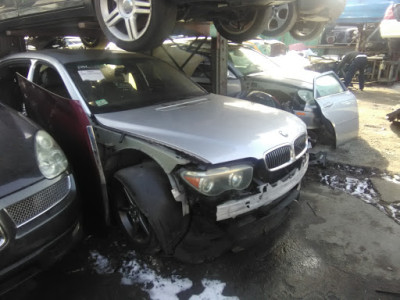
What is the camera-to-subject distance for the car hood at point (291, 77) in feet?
18.2

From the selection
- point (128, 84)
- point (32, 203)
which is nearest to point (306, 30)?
point (128, 84)

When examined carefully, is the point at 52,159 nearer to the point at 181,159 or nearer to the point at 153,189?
the point at 153,189

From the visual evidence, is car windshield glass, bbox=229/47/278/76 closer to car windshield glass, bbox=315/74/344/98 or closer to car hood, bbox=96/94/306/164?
car windshield glass, bbox=315/74/344/98

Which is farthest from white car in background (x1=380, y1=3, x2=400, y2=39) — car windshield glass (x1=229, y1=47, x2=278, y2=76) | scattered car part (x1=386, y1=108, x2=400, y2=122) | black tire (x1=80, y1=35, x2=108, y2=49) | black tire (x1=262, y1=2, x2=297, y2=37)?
black tire (x1=80, y1=35, x2=108, y2=49)

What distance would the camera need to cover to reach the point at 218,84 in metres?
5.43

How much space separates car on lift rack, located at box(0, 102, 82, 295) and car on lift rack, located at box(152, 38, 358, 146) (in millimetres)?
3168

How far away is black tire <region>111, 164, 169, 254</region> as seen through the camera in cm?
231

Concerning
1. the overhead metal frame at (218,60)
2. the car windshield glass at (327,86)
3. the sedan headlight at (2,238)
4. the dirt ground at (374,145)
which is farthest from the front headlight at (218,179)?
the overhead metal frame at (218,60)

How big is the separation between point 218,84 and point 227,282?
372 centimetres

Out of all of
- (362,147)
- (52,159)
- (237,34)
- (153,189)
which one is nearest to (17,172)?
(52,159)

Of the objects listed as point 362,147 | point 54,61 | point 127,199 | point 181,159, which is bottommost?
point 362,147

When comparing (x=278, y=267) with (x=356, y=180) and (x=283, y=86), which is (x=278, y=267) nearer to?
(x=356, y=180)

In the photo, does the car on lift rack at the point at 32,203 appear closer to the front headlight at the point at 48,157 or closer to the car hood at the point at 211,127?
the front headlight at the point at 48,157

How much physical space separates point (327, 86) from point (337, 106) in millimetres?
564
